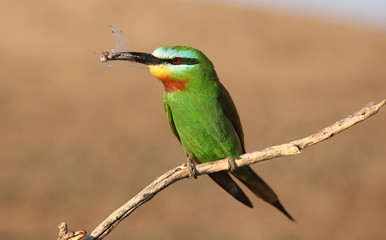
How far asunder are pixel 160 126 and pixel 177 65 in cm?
812

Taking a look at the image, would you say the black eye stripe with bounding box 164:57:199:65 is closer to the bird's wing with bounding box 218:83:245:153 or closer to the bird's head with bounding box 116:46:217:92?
the bird's head with bounding box 116:46:217:92

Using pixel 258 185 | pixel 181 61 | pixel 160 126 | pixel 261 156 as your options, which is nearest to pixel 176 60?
pixel 181 61

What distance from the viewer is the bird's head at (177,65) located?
3533 millimetres

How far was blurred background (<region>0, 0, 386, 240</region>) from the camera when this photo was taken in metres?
8.95

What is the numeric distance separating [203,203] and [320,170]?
2.22 m

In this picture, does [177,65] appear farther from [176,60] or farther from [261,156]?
[261,156]

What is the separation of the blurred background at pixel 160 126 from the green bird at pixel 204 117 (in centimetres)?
442

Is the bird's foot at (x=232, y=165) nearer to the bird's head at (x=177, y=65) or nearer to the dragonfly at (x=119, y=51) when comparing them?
→ the bird's head at (x=177, y=65)

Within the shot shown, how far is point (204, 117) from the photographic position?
4023 mm

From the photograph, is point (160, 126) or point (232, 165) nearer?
point (232, 165)

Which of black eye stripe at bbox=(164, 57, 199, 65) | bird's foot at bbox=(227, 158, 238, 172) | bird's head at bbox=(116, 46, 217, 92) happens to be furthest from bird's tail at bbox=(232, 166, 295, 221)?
black eye stripe at bbox=(164, 57, 199, 65)

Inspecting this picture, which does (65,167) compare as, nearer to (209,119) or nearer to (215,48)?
(209,119)

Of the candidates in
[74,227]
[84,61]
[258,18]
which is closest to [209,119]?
[74,227]

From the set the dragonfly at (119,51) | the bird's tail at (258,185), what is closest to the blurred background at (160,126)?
the bird's tail at (258,185)
